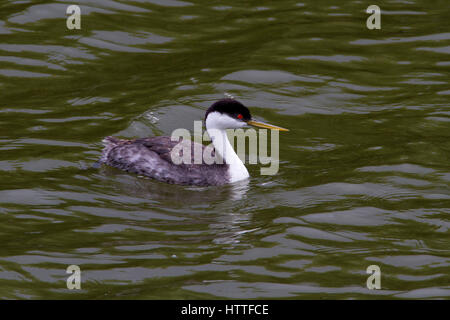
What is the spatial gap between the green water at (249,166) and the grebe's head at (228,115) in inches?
30.4

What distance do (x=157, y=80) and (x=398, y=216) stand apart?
20.6 ft

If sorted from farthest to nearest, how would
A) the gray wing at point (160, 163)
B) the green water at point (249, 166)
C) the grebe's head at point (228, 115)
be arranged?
1. the grebe's head at point (228, 115)
2. the gray wing at point (160, 163)
3. the green water at point (249, 166)

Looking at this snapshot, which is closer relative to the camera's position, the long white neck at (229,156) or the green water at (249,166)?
the green water at (249,166)

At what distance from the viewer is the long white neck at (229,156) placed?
12883 mm

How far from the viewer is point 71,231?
10.9 m

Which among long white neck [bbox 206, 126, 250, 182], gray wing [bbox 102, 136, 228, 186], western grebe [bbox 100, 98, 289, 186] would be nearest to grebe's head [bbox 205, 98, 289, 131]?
western grebe [bbox 100, 98, 289, 186]

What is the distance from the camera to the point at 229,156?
13.1m

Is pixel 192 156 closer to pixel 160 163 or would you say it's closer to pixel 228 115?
pixel 160 163

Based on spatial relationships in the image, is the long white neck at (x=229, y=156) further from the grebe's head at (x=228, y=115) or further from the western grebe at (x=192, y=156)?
the grebe's head at (x=228, y=115)

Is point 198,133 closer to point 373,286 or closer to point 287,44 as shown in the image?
point 287,44

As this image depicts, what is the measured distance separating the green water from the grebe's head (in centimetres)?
77

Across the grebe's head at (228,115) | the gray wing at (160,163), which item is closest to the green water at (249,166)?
the gray wing at (160,163)
